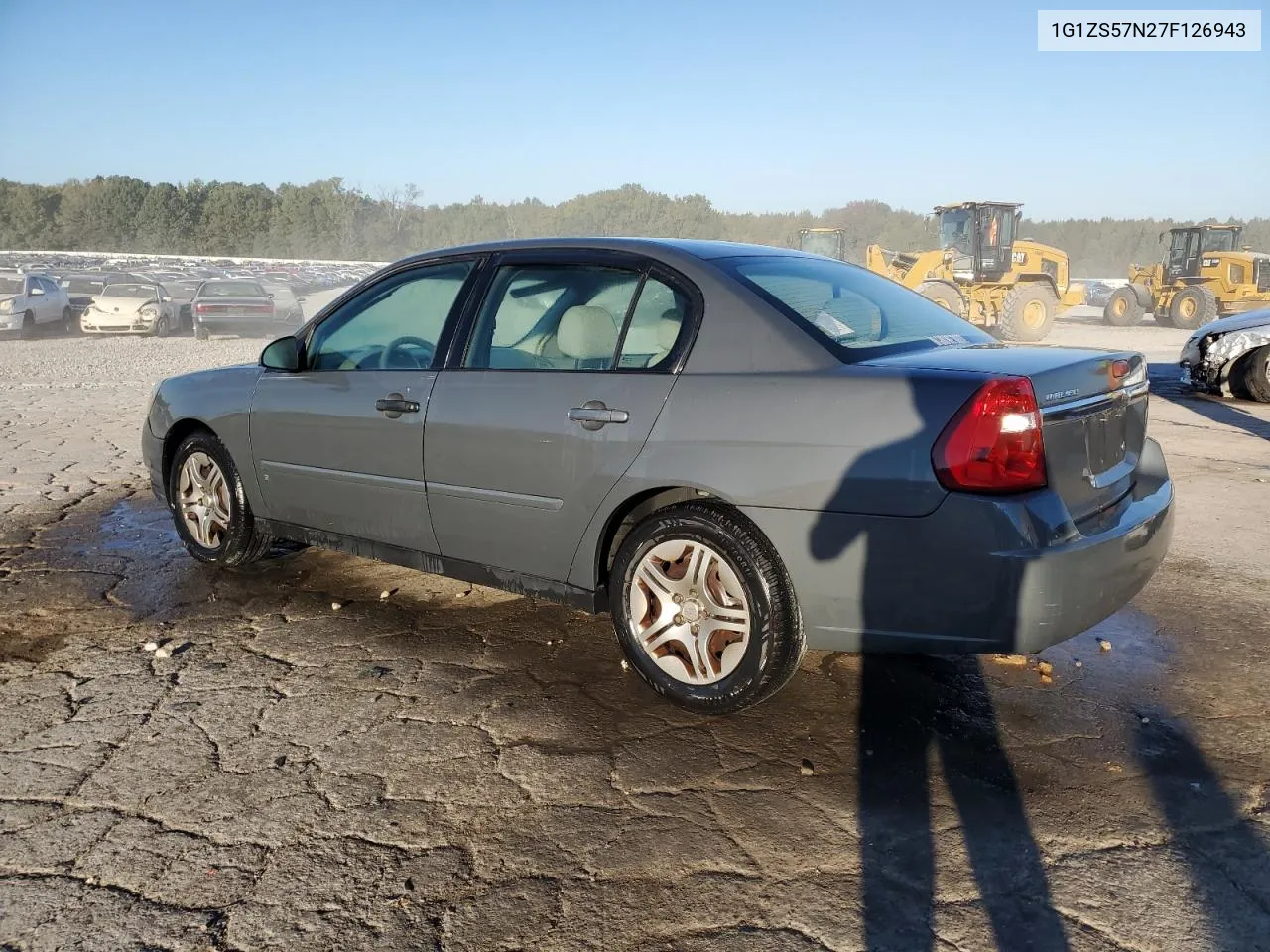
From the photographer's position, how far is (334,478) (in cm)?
421

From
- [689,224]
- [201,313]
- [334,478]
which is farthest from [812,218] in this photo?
[334,478]

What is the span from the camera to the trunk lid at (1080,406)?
2.84m

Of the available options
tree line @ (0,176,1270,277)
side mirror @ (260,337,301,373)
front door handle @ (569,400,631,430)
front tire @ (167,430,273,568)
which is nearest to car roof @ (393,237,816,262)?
front door handle @ (569,400,631,430)

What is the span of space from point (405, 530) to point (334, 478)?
459 millimetres

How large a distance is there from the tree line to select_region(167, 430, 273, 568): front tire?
61.1 metres

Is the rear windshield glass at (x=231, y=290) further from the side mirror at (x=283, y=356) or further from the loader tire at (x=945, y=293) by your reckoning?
the side mirror at (x=283, y=356)

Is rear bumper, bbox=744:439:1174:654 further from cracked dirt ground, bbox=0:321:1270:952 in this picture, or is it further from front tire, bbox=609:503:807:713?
cracked dirt ground, bbox=0:321:1270:952

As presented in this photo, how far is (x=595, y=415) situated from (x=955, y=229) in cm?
2087

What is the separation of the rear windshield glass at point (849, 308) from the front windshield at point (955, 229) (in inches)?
762

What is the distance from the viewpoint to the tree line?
2849 inches

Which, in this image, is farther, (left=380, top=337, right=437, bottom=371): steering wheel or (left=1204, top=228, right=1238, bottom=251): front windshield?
(left=1204, top=228, right=1238, bottom=251): front windshield

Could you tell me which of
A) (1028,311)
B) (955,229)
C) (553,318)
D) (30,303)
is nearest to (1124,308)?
(1028,311)

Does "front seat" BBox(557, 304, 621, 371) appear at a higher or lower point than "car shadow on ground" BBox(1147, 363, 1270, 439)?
higher

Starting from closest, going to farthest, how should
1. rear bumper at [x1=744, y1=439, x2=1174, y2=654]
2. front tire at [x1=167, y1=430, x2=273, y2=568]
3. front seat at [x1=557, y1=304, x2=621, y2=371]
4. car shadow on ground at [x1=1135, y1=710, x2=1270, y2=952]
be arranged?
car shadow on ground at [x1=1135, y1=710, x2=1270, y2=952] → rear bumper at [x1=744, y1=439, x2=1174, y2=654] → front seat at [x1=557, y1=304, x2=621, y2=371] → front tire at [x1=167, y1=430, x2=273, y2=568]
